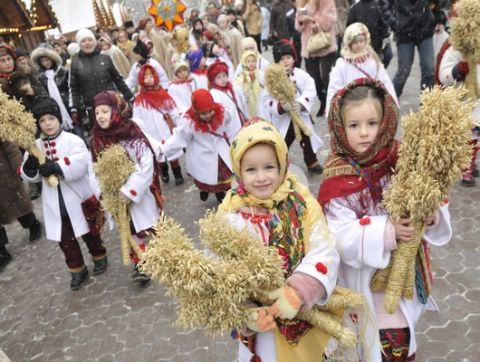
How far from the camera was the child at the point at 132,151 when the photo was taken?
3822mm

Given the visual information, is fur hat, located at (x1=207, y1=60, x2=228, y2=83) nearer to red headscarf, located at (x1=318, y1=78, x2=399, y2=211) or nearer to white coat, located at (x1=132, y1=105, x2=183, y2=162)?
white coat, located at (x1=132, y1=105, x2=183, y2=162)

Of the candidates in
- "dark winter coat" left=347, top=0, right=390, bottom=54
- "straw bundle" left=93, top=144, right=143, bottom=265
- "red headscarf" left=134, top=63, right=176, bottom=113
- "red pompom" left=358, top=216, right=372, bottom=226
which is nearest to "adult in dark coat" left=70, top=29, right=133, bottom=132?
"red headscarf" left=134, top=63, right=176, bottom=113

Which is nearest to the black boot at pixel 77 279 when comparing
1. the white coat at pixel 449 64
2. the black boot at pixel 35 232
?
the black boot at pixel 35 232

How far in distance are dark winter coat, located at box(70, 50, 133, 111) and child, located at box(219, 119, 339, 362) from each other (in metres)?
5.26

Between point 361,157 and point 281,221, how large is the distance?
522 millimetres

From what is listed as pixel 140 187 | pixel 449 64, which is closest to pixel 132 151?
pixel 140 187

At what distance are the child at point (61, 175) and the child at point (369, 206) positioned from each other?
2.76 meters

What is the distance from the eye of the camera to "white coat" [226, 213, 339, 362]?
193cm

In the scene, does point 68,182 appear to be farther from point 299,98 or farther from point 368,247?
point 368,247

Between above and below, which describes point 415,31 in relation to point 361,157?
above

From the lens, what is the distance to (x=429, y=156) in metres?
1.75

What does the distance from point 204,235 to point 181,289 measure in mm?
273

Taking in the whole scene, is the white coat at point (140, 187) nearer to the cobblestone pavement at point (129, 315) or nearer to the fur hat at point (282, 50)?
the cobblestone pavement at point (129, 315)

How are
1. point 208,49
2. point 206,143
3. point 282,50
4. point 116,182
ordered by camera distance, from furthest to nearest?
point 208,49
point 282,50
point 206,143
point 116,182
